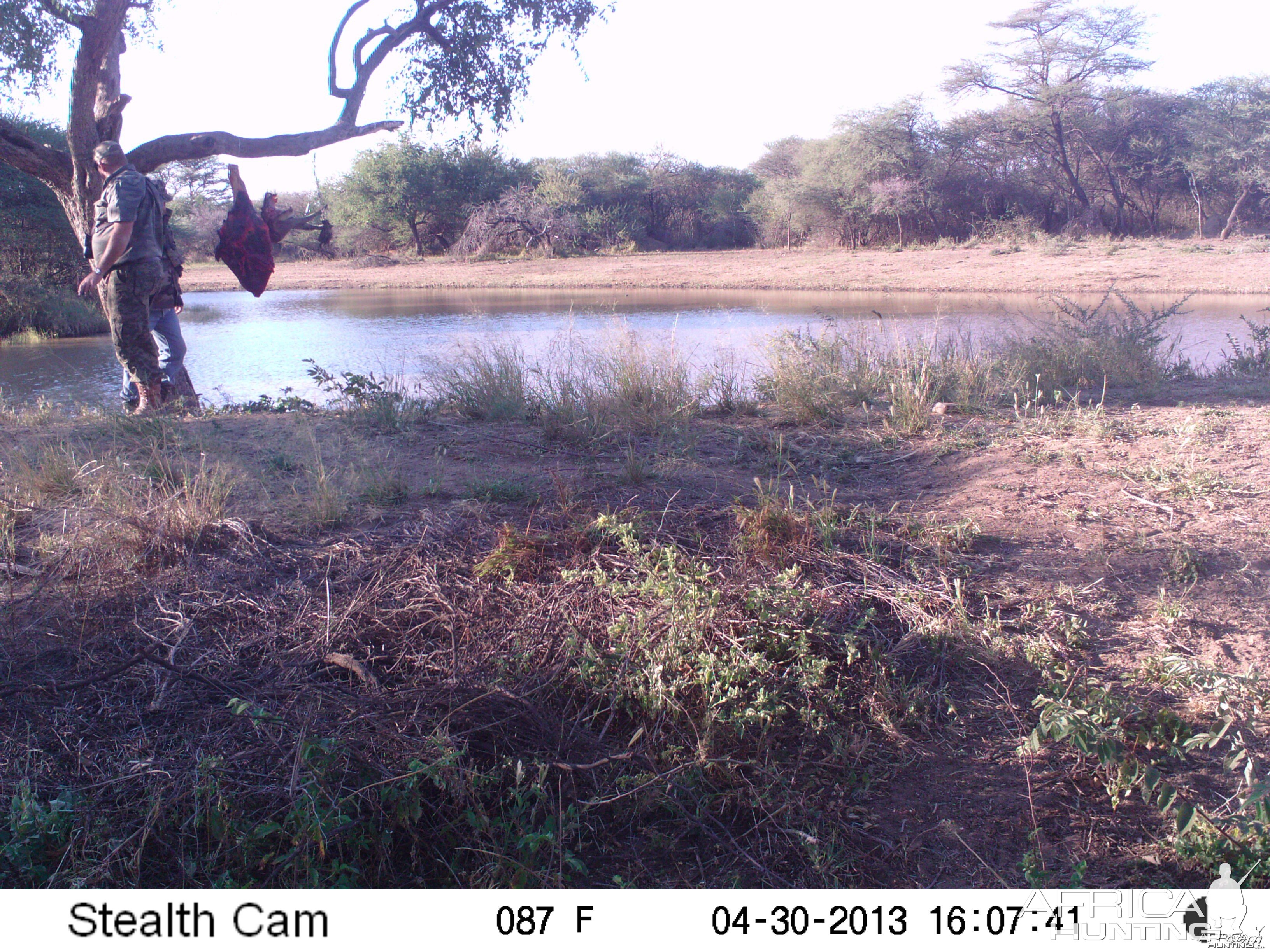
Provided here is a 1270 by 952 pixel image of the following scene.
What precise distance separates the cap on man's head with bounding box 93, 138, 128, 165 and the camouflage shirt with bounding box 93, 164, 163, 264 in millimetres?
106

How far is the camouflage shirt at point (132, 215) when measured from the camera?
597 cm

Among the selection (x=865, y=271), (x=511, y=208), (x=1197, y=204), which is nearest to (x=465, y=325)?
Answer: (x=865, y=271)

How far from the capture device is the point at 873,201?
28.8 meters

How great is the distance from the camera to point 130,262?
6215mm

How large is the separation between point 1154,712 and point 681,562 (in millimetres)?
1607

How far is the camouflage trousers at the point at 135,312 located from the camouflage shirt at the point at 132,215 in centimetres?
10

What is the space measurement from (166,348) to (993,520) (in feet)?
21.0

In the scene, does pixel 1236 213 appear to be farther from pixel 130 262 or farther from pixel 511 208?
pixel 130 262

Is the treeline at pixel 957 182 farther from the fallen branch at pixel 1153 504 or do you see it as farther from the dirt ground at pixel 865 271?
the fallen branch at pixel 1153 504

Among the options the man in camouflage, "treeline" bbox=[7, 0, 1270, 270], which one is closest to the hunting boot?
the man in camouflage

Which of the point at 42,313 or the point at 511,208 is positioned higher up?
the point at 511,208

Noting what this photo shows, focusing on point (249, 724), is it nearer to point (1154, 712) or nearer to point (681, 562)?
point (681, 562)

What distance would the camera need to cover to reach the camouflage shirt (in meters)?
5.97
